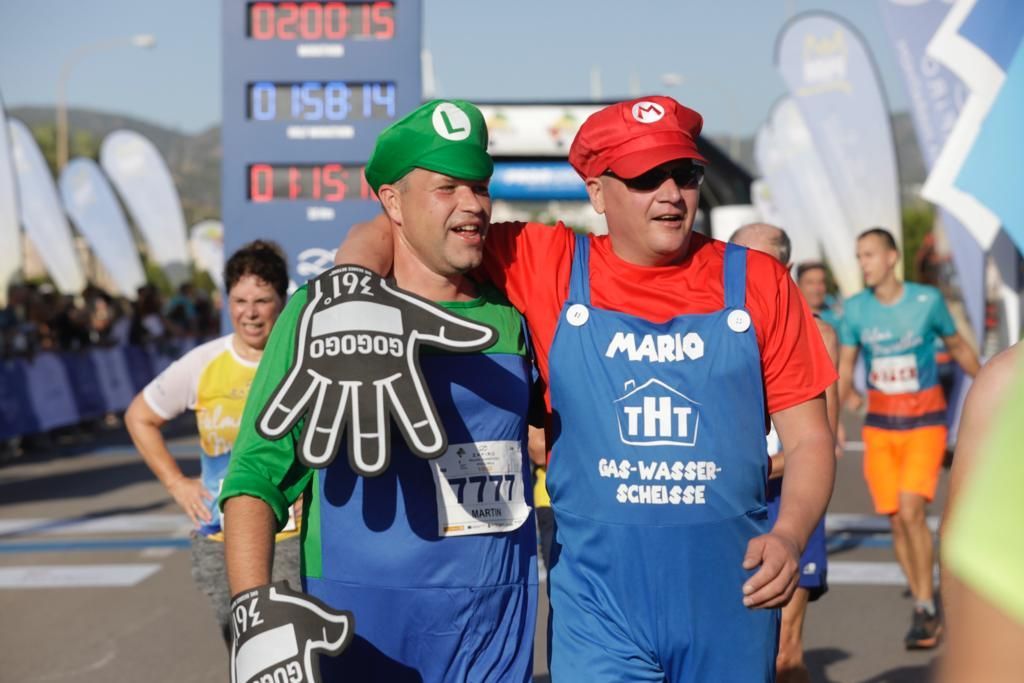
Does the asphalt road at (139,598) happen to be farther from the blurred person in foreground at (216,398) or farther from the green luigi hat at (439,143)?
the green luigi hat at (439,143)

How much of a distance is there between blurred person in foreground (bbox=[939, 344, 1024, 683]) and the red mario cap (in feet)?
6.85

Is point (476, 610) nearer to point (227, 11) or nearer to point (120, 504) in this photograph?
point (227, 11)

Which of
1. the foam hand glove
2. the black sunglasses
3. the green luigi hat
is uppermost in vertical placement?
the green luigi hat

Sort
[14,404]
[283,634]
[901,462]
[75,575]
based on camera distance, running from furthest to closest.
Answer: [14,404] → [75,575] → [901,462] → [283,634]

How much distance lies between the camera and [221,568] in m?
5.43

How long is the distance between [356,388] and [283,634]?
0.50 m

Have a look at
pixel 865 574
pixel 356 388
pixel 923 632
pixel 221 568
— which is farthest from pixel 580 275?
pixel 865 574

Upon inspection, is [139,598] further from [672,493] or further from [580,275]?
[672,493]

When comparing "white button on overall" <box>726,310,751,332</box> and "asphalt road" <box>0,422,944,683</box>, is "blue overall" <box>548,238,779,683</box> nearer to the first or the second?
"white button on overall" <box>726,310,751,332</box>

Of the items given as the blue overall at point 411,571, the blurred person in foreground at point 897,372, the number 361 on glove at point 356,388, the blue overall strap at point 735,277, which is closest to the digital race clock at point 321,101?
the blurred person in foreground at point 897,372

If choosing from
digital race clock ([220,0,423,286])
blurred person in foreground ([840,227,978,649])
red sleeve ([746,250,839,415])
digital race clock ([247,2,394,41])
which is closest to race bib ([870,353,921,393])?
blurred person in foreground ([840,227,978,649])

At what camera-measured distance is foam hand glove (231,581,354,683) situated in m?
2.75

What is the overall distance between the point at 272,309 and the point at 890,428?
14.0 ft

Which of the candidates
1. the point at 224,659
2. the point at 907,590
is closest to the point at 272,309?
the point at 224,659
